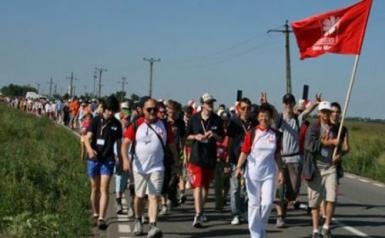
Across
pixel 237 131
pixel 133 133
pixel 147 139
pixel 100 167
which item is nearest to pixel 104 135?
pixel 100 167

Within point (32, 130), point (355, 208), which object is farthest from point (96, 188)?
point (32, 130)

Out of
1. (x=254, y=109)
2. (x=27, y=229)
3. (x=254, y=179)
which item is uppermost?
(x=254, y=109)

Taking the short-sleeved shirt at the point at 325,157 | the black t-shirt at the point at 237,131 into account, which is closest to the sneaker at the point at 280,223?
the black t-shirt at the point at 237,131

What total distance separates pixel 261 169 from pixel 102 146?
258 centimetres

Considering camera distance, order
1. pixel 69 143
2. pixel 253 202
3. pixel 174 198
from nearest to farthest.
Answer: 1. pixel 253 202
2. pixel 174 198
3. pixel 69 143

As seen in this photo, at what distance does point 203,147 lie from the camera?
35.8 feet

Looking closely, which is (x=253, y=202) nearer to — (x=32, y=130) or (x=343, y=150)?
(x=343, y=150)

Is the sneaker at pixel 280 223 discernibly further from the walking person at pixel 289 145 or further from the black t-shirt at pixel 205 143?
the black t-shirt at pixel 205 143

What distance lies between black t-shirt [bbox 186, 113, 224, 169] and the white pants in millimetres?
1844

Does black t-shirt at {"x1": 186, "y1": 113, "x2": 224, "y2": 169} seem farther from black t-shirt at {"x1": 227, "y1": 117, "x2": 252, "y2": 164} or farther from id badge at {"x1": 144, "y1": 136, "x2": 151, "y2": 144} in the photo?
id badge at {"x1": 144, "y1": 136, "x2": 151, "y2": 144}

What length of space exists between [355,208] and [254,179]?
205 inches

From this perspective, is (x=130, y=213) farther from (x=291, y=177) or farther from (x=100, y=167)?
(x=291, y=177)

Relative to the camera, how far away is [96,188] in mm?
10617

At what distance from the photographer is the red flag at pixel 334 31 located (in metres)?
11.5
